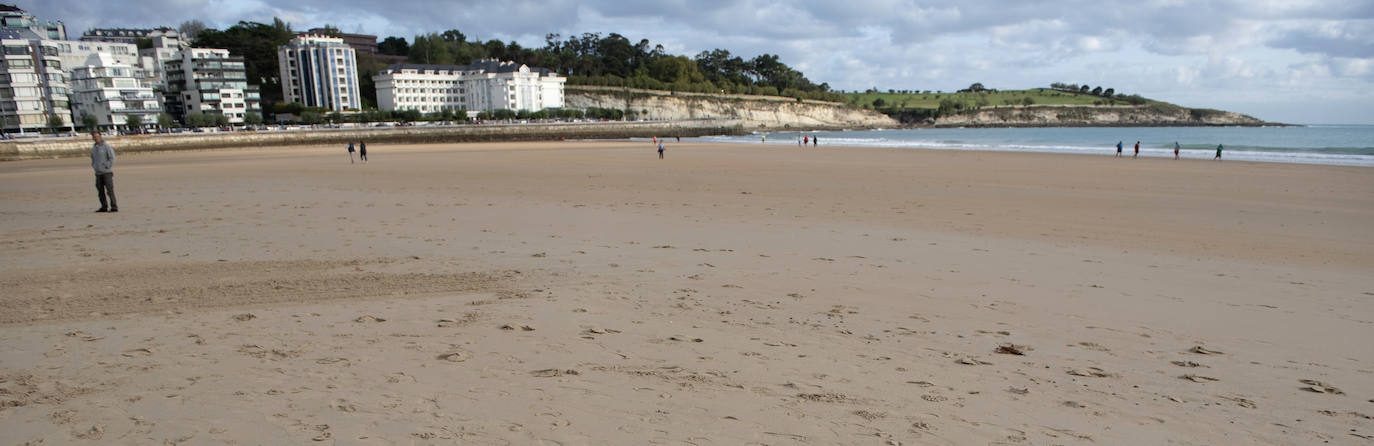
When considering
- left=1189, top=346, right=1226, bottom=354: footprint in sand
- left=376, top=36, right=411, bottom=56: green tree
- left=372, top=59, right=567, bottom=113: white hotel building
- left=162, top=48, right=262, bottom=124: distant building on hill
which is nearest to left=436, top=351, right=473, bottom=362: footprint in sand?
left=1189, top=346, right=1226, bottom=354: footprint in sand

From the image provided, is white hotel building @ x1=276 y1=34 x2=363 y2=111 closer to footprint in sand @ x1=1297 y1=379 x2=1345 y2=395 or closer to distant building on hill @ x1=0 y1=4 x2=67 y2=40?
distant building on hill @ x1=0 y1=4 x2=67 y2=40

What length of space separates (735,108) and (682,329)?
4894 inches

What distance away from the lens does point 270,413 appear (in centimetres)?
298

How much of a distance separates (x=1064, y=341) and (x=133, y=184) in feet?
69.6

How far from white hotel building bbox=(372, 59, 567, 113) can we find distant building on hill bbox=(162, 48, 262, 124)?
56.6ft

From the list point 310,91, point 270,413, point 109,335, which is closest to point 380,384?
point 270,413

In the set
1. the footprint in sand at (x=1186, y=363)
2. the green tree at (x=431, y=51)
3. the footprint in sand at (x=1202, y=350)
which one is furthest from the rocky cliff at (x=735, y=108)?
the footprint in sand at (x=1186, y=363)

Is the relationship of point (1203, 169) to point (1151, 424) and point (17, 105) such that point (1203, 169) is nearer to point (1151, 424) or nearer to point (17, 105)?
point (1151, 424)

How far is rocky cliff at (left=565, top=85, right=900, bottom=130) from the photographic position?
113 m

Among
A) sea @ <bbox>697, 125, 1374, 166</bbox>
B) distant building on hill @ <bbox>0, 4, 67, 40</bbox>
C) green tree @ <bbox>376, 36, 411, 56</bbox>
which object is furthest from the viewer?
green tree @ <bbox>376, 36, 411, 56</bbox>

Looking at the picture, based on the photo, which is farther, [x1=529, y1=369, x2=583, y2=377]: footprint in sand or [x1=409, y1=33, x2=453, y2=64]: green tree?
[x1=409, y1=33, x2=453, y2=64]: green tree

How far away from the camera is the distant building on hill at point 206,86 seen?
77.9 meters

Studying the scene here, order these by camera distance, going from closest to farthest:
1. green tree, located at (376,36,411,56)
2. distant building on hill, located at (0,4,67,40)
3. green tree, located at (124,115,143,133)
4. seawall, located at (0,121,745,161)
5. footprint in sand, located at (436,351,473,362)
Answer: footprint in sand, located at (436,351,473,362), seawall, located at (0,121,745,161), green tree, located at (124,115,143,133), distant building on hill, located at (0,4,67,40), green tree, located at (376,36,411,56)

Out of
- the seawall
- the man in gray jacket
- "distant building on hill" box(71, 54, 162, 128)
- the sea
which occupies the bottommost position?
the sea
